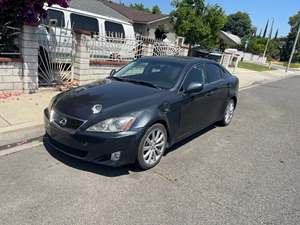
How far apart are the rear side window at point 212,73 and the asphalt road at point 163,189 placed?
50.3 inches

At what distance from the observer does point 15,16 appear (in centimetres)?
605

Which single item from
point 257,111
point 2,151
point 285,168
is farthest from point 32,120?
point 257,111

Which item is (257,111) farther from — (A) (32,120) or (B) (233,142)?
(A) (32,120)

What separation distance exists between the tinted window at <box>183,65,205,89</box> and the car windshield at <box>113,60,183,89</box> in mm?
166

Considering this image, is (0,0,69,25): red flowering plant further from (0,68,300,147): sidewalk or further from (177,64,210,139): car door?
(177,64,210,139): car door

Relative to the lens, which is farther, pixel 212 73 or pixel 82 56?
pixel 82 56

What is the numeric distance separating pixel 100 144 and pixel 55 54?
4890 millimetres

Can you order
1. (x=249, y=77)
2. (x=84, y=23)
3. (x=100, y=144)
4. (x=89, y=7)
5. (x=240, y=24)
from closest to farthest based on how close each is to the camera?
1. (x=100, y=144)
2. (x=84, y=23)
3. (x=89, y=7)
4. (x=249, y=77)
5. (x=240, y=24)

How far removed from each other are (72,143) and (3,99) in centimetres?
344

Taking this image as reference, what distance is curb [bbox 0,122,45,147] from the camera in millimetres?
4355

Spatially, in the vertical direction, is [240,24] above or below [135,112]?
above

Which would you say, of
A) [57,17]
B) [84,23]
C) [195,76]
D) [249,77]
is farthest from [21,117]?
[249,77]

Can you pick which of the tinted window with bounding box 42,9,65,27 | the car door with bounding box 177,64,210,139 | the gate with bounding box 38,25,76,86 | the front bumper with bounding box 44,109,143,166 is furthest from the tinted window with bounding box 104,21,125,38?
the front bumper with bounding box 44,109,143,166

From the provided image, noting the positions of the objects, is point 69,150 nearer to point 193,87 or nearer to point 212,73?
point 193,87
